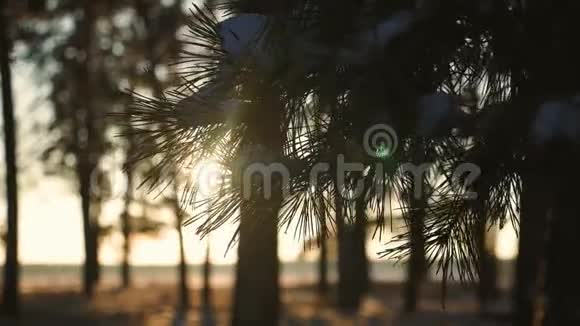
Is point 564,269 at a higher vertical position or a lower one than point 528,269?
higher

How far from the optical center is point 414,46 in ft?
19.4

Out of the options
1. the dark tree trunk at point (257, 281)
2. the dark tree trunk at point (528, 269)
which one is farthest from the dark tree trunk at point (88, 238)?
the dark tree trunk at point (257, 281)

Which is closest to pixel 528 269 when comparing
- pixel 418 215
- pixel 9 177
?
pixel 418 215

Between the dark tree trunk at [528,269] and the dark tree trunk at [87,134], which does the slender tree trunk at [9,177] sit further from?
the dark tree trunk at [528,269]

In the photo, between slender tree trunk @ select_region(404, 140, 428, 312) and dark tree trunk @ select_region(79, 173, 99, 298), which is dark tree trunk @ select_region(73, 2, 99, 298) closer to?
dark tree trunk @ select_region(79, 173, 99, 298)

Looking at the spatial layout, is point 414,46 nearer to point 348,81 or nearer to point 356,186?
point 348,81

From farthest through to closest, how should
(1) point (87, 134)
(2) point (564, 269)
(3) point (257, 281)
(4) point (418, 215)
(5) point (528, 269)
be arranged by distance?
(1) point (87, 134), (5) point (528, 269), (3) point (257, 281), (4) point (418, 215), (2) point (564, 269)

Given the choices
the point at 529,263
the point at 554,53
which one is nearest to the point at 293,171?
the point at 554,53

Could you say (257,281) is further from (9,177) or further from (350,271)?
(350,271)

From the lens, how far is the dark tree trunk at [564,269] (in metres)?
6.70

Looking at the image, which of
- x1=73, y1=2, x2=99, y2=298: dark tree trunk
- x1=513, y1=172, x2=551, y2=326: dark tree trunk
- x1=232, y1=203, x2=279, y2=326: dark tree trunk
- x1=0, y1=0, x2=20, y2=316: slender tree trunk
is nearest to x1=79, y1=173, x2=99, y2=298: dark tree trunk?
x1=73, y1=2, x2=99, y2=298: dark tree trunk

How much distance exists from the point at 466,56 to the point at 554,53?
140cm

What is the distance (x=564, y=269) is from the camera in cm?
701

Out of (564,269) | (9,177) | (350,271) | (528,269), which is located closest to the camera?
(564,269)
